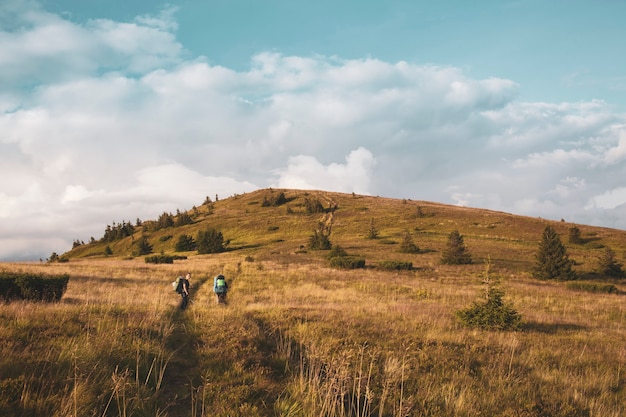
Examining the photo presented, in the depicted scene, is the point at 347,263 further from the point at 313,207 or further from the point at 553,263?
the point at 313,207

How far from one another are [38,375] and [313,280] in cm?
2312

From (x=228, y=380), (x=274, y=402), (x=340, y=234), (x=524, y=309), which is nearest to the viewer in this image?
(x=274, y=402)

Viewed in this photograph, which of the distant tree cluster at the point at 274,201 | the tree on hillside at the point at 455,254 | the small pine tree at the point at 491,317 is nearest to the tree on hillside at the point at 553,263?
the tree on hillside at the point at 455,254

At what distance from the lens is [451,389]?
6.08m

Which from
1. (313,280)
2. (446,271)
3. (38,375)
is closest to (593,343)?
(38,375)

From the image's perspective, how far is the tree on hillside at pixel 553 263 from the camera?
109 ft

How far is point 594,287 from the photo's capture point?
92.7 feet

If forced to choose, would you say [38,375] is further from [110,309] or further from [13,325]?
[110,309]

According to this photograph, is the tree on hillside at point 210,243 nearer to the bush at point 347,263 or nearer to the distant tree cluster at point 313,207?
the bush at point 347,263

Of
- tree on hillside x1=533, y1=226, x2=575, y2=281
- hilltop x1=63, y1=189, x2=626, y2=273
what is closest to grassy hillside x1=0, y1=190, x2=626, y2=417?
tree on hillside x1=533, y1=226, x2=575, y2=281

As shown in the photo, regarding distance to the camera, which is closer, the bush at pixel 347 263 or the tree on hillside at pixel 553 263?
the tree on hillside at pixel 553 263

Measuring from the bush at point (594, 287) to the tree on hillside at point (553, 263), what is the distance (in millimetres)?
3046

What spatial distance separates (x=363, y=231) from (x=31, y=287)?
2549 inches

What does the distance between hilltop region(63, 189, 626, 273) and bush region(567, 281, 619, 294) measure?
6757mm
